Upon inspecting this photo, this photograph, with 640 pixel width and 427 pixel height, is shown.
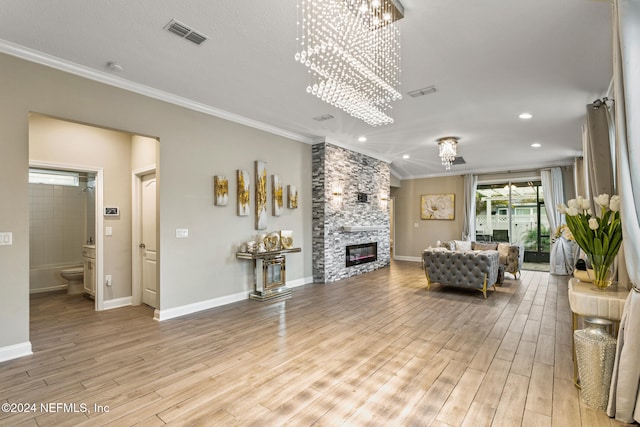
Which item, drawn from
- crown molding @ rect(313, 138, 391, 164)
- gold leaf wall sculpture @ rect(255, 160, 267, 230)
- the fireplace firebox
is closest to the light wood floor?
gold leaf wall sculpture @ rect(255, 160, 267, 230)

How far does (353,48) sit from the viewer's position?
115 inches

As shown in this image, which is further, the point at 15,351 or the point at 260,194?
the point at 260,194

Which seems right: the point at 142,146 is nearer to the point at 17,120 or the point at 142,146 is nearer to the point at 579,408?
the point at 17,120

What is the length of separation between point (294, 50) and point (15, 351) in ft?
13.2

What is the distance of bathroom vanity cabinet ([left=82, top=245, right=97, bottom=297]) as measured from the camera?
199 inches

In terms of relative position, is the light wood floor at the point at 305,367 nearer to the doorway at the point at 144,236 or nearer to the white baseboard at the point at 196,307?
the white baseboard at the point at 196,307

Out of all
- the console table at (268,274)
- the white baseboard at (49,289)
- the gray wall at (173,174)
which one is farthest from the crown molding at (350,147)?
the white baseboard at (49,289)

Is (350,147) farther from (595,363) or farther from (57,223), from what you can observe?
(57,223)

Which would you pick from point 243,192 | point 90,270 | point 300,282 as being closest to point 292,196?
point 243,192

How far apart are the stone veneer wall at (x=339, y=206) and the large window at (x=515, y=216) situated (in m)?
3.60

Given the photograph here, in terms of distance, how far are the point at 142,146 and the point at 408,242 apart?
837 centimetres

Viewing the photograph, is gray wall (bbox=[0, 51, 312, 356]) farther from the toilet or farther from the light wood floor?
the toilet

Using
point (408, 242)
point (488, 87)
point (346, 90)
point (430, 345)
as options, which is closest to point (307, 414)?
point (430, 345)

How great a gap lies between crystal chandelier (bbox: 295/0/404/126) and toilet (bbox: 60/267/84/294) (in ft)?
17.1
